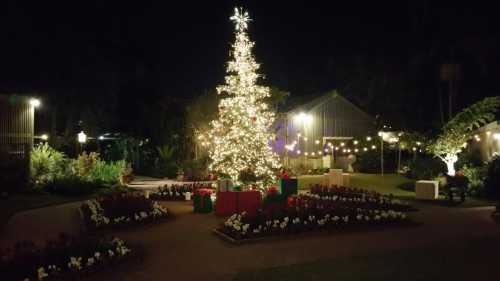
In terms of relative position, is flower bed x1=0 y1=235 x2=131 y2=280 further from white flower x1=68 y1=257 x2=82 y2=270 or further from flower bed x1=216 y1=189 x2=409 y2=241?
flower bed x1=216 y1=189 x2=409 y2=241

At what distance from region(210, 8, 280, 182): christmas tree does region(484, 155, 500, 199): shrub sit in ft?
24.7

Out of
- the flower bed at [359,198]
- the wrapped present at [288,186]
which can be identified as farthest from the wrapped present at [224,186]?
the flower bed at [359,198]

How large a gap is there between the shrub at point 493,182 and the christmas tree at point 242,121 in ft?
24.7

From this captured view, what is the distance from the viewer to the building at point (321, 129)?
28578 mm

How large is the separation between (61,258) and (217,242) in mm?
3222

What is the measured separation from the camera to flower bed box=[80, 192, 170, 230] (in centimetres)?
1138

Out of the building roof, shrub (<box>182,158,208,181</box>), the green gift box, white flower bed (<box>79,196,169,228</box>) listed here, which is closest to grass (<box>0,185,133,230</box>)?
white flower bed (<box>79,196,169,228</box>)

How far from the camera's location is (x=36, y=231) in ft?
36.2

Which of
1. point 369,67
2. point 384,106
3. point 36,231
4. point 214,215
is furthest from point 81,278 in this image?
point 369,67

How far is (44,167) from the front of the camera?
17.9 m

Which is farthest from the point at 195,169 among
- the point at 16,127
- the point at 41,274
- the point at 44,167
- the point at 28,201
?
the point at 41,274

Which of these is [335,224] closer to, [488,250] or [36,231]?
[488,250]

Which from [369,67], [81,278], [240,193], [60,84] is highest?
[369,67]

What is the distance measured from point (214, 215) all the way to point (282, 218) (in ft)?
10.7
